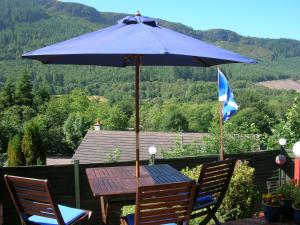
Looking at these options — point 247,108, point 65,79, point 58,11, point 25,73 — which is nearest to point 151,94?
point 65,79

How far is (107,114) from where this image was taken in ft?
165

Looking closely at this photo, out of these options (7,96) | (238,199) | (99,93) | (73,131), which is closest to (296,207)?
(238,199)

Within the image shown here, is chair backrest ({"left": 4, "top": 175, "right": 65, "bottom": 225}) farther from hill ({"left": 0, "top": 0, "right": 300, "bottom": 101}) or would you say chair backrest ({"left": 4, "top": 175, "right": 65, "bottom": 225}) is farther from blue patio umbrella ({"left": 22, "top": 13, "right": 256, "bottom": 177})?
hill ({"left": 0, "top": 0, "right": 300, "bottom": 101})

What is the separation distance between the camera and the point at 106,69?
69812mm

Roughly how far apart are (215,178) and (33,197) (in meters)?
1.40

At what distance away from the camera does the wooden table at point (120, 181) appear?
2.98 m

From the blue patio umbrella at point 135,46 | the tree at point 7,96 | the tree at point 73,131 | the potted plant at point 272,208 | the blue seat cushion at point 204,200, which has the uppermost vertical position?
the blue patio umbrella at point 135,46

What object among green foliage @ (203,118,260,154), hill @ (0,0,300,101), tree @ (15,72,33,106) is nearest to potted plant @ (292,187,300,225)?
green foliage @ (203,118,260,154)

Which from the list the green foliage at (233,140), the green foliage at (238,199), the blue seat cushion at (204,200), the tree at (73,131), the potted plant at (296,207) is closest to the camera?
the blue seat cushion at (204,200)

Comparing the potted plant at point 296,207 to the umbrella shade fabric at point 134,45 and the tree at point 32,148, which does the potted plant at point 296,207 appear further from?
the tree at point 32,148

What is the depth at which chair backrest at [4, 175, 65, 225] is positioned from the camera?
2734 millimetres

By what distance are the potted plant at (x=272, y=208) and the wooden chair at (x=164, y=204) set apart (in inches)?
51.3

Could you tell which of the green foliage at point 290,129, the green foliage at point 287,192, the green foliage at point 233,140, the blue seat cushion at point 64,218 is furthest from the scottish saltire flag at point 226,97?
the blue seat cushion at point 64,218

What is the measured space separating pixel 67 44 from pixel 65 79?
6330cm
